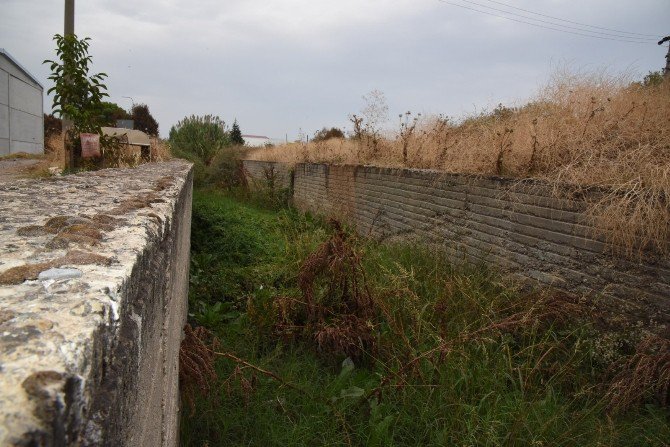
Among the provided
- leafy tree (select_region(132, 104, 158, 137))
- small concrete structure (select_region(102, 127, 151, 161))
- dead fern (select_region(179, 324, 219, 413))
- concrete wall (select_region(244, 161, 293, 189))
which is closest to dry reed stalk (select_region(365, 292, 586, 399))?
dead fern (select_region(179, 324, 219, 413))

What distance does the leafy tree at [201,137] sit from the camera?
22.9 m

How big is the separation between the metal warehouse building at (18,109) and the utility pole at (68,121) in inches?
538

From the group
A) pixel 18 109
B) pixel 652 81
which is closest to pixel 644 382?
pixel 652 81

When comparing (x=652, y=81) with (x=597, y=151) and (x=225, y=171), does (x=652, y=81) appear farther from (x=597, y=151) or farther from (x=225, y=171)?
(x=225, y=171)

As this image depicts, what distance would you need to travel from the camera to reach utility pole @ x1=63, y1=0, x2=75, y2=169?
7754 mm

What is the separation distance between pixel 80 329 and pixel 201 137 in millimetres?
24312

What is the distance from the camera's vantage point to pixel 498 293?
4156 mm

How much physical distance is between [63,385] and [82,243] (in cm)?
54

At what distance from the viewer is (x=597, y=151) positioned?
413 cm

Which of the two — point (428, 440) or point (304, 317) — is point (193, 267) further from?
point (428, 440)

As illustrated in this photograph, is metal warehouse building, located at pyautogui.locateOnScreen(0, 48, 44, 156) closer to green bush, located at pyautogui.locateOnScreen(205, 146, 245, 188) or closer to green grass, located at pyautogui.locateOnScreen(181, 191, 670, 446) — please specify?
green bush, located at pyautogui.locateOnScreen(205, 146, 245, 188)

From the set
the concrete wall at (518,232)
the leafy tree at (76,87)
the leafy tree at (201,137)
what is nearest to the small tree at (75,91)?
the leafy tree at (76,87)

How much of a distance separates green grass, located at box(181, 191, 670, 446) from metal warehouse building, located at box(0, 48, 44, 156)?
21097 mm

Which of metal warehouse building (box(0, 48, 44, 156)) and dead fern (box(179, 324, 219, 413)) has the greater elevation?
metal warehouse building (box(0, 48, 44, 156))
